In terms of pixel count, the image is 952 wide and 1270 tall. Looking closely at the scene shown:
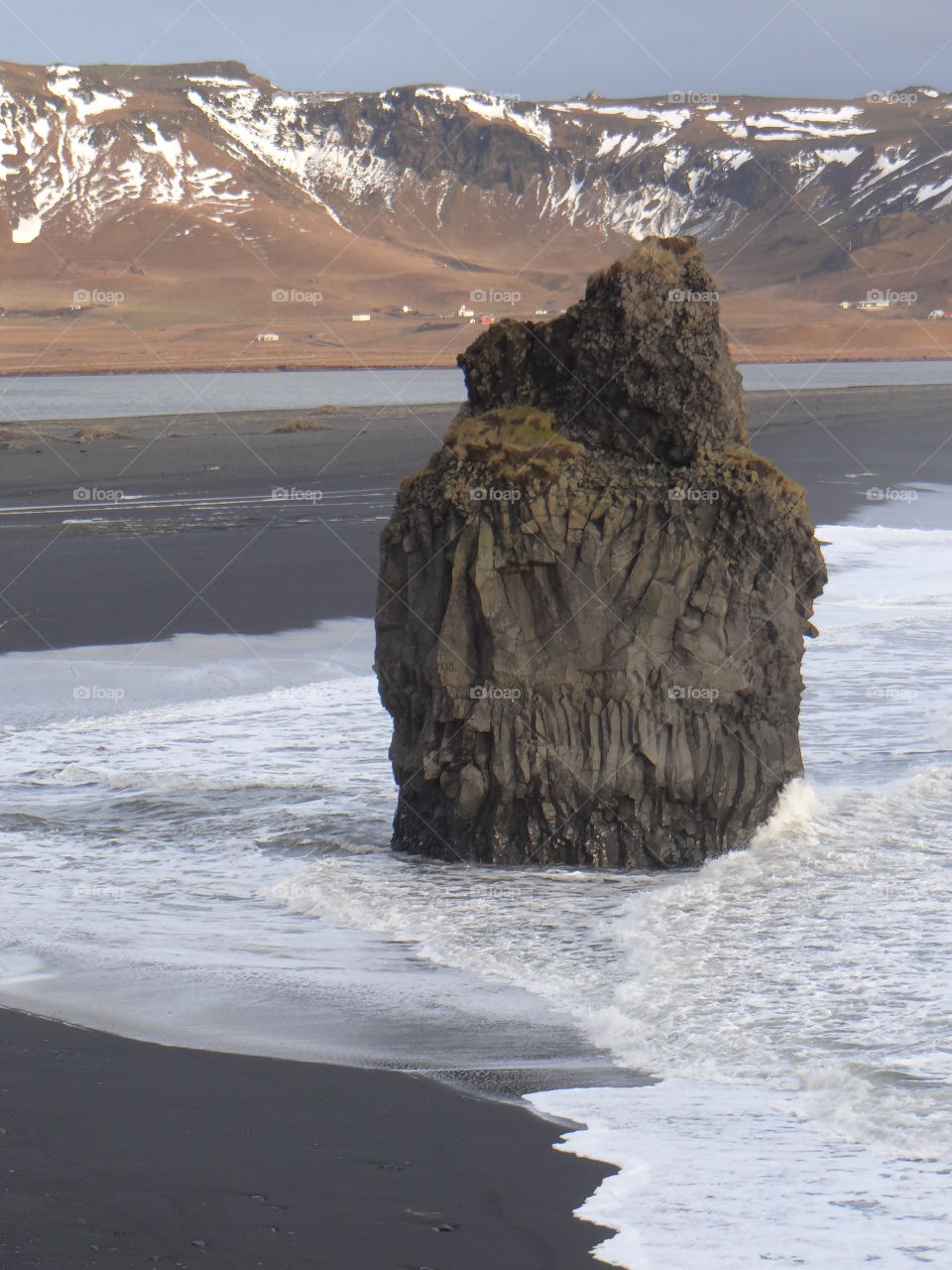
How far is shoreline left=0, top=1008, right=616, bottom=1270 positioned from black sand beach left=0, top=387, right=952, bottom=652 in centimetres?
835

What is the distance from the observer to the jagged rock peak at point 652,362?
764cm

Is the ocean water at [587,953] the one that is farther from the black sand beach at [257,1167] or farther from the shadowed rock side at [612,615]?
the shadowed rock side at [612,615]

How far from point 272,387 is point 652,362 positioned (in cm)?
6752

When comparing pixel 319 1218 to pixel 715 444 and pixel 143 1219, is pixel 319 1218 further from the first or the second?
pixel 715 444

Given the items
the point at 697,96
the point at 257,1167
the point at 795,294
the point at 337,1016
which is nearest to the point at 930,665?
the point at 337,1016

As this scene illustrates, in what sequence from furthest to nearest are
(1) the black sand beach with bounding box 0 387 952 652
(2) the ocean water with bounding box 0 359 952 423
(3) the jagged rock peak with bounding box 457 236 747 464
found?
(2) the ocean water with bounding box 0 359 952 423 → (1) the black sand beach with bounding box 0 387 952 652 → (3) the jagged rock peak with bounding box 457 236 747 464

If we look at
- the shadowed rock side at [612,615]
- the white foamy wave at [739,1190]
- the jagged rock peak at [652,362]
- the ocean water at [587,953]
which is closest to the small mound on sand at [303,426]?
the ocean water at [587,953]

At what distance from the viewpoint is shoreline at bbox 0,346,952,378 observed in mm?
96625

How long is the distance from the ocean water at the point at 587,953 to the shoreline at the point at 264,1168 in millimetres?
181

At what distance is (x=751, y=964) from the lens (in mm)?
5965

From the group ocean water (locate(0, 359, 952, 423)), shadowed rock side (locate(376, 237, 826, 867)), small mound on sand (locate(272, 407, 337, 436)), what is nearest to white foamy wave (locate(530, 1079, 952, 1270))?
shadowed rock side (locate(376, 237, 826, 867))

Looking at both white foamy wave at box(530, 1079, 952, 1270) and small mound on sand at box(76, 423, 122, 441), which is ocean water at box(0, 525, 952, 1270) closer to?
white foamy wave at box(530, 1079, 952, 1270)

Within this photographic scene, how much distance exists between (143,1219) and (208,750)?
5858mm

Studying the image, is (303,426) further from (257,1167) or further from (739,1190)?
(739,1190)
